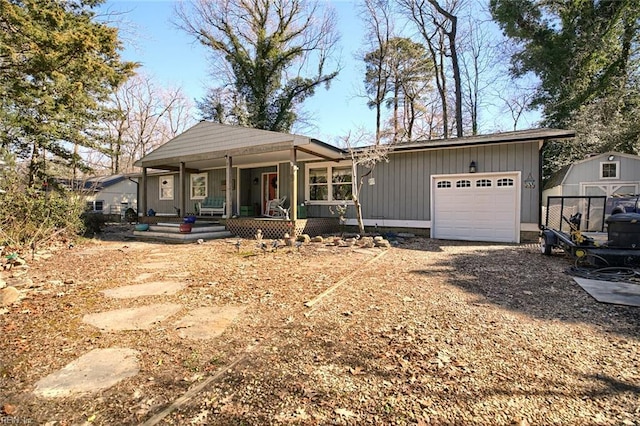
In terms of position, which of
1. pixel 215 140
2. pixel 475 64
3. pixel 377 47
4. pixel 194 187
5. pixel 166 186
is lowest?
pixel 194 187

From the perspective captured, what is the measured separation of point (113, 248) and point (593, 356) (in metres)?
9.17

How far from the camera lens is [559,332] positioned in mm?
2740

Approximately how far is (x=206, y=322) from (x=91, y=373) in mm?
1006

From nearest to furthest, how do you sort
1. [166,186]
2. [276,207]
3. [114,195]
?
[276,207], [166,186], [114,195]

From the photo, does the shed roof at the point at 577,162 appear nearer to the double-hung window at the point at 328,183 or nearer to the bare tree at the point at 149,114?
the double-hung window at the point at 328,183

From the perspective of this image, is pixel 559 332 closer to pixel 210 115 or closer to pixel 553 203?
pixel 553 203

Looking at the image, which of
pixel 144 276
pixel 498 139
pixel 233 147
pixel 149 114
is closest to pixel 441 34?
pixel 498 139

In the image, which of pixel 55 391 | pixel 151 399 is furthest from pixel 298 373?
pixel 55 391

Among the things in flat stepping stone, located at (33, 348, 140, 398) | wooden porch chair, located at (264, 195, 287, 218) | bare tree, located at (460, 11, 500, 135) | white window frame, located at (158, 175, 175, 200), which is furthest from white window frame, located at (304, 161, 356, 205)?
bare tree, located at (460, 11, 500, 135)

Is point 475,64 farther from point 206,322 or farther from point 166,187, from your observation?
point 206,322

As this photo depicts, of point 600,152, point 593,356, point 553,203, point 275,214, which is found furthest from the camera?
point 600,152

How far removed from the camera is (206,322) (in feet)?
9.89

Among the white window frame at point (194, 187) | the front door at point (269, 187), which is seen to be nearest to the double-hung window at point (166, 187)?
the white window frame at point (194, 187)

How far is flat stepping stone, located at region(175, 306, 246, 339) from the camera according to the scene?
9.05 feet
